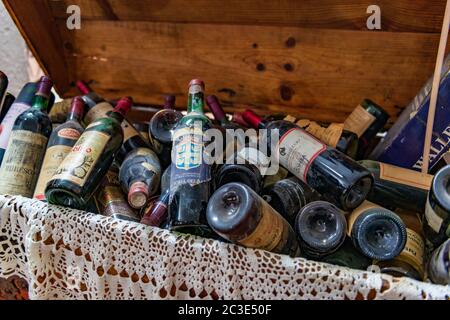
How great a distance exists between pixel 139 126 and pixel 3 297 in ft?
1.76

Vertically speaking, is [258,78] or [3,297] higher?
[258,78]

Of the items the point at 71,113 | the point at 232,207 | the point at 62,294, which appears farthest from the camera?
the point at 71,113

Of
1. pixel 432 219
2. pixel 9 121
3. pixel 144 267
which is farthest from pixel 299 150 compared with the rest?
pixel 9 121

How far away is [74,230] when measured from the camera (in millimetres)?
944

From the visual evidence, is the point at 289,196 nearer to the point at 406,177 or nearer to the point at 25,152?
the point at 406,177

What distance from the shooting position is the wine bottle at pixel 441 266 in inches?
32.1

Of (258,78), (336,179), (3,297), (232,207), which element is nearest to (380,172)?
(336,179)

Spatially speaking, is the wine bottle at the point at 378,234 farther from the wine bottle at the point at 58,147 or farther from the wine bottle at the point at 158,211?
the wine bottle at the point at 58,147

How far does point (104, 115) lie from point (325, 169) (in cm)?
58

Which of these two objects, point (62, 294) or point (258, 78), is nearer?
point (62, 294)

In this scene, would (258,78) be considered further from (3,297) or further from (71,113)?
(3,297)

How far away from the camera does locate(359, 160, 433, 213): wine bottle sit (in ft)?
3.31

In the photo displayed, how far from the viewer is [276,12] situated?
1.23 meters

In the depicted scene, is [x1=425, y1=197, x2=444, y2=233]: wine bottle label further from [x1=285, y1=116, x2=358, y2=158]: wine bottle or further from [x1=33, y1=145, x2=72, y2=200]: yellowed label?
[x1=33, y1=145, x2=72, y2=200]: yellowed label
